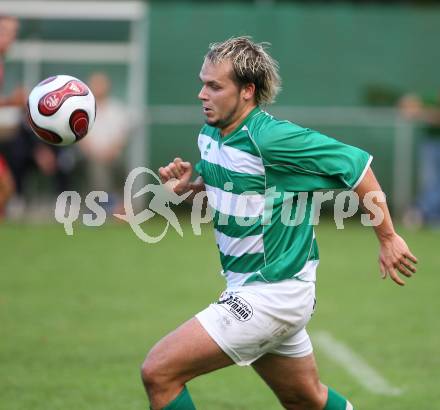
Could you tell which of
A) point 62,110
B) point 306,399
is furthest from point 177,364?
point 62,110

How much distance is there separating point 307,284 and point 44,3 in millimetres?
14991

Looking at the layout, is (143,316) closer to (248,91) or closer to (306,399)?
(306,399)

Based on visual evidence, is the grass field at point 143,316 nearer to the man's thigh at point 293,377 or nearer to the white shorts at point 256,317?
the man's thigh at point 293,377

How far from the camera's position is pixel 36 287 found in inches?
450

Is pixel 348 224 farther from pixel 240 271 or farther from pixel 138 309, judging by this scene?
pixel 240 271

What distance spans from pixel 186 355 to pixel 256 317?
0.40m

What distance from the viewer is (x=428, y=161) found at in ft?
59.2

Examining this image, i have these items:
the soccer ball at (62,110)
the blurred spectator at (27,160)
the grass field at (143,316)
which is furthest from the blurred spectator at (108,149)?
the soccer ball at (62,110)

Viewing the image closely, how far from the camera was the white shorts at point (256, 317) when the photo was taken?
16.5 feet

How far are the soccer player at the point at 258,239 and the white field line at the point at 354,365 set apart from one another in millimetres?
2140

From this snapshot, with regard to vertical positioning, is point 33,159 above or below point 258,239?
below

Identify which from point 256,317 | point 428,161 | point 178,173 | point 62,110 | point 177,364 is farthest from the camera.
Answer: point 428,161

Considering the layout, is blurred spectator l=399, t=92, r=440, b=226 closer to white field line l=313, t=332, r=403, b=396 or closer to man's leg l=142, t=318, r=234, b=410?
white field line l=313, t=332, r=403, b=396

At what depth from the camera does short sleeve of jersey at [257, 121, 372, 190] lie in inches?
199
